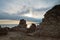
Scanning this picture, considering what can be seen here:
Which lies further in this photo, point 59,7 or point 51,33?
point 59,7

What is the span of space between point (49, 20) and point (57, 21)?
2.07 metres

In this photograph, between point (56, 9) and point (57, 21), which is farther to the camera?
point (56, 9)

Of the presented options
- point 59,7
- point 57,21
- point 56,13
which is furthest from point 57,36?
point 59,7

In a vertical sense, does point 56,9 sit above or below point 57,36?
above

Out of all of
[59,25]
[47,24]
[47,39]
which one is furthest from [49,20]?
[47,39]

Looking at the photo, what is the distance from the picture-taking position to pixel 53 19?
81.6ft

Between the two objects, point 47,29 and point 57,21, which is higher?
point 57,21

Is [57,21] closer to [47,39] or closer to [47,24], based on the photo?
[47,24]

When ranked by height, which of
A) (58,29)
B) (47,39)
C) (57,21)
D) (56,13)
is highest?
(56,13)

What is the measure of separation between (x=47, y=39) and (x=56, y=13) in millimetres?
6183

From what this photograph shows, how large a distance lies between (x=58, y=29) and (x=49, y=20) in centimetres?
321

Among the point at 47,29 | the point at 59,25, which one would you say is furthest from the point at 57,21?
the point at 47,29

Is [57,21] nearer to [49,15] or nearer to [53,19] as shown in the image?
[53,19]

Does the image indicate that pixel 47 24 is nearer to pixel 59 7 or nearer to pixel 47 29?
pixel 47 29
